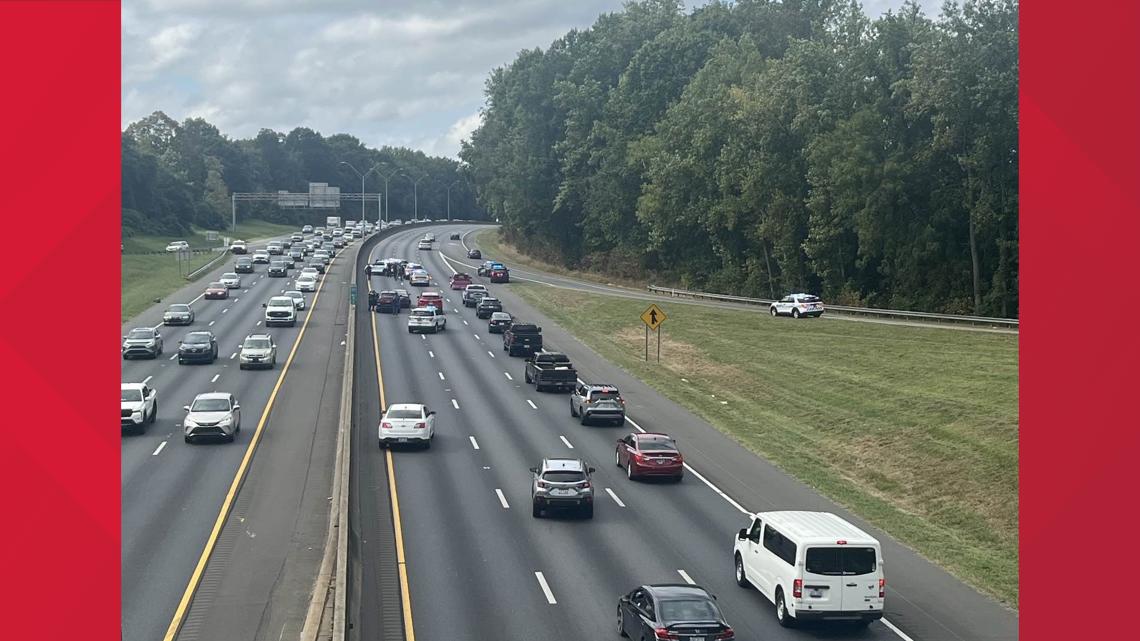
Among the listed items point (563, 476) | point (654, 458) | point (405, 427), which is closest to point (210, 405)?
point (405, 427)

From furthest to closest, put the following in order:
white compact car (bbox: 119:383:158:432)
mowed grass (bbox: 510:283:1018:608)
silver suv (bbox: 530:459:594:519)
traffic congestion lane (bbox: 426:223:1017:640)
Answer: white compact car (bbox: 119:383:158:432) → mowed grass (bbox: 510:283:1018:608) → silver suv (bbox: 530:459:594:519) → traffic congestion lane (bbox: 426:223:1017:640)

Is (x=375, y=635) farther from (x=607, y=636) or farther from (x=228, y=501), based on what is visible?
(x=228, y=501)

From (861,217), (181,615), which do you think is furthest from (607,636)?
(861,217)

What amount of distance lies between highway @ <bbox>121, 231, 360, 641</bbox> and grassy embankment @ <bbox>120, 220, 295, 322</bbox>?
27.1 metres

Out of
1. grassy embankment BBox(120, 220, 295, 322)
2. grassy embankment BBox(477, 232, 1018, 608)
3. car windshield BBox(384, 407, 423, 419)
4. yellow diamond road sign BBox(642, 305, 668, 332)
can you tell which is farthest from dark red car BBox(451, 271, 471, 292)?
car windshield BBox(384, 407, 423, 419)

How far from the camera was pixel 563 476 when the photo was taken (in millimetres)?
33000

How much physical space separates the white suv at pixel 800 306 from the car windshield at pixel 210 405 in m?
45.0

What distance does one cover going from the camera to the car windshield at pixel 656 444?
38188mm

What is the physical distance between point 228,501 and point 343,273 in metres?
79.8

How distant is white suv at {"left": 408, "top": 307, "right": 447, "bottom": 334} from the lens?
244ft

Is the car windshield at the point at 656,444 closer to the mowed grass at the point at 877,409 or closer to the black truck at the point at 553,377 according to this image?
the mowed grass at the point at 877,409

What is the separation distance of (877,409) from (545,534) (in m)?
22.5

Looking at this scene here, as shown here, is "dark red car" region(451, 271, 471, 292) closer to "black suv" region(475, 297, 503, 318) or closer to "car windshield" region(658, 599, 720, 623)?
"black suv" region(475, 297, 503, 318)

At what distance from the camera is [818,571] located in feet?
77.5
